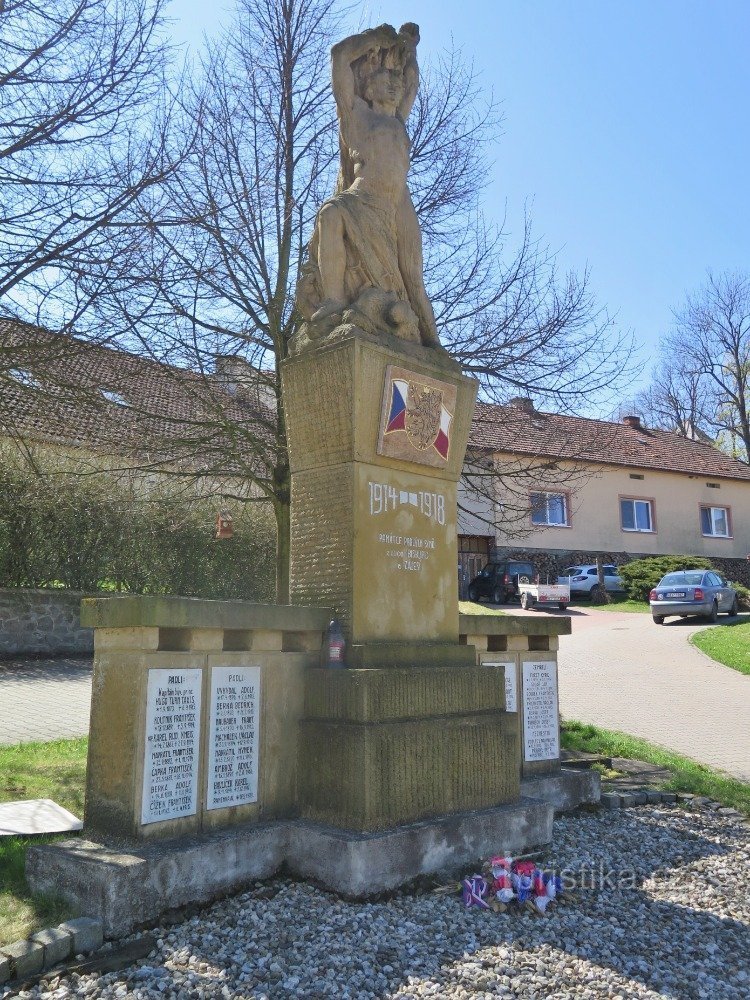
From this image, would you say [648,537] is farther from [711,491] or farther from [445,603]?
[445,603]

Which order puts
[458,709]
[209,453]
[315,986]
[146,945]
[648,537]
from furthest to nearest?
[648,537], [209,453], [458,709], [146,945], [315,986]

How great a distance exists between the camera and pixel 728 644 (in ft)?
61.3

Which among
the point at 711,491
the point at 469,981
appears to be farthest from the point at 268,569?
the point at 711,491

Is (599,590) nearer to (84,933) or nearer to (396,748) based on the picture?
(396,748)

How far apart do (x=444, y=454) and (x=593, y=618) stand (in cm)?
2230

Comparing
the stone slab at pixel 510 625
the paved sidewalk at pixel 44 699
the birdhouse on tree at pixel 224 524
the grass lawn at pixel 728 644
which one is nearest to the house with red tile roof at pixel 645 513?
the grass lawn at pixel 728 644

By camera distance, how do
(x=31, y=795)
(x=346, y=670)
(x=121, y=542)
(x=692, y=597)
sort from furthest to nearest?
(x=692, y=597) → (x=121, y=542) → (x=31, y=795) → (x=346, y=670)

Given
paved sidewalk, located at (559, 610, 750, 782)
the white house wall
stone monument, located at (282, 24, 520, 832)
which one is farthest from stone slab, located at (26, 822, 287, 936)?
the white house wall

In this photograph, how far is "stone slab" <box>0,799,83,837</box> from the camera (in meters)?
4.95

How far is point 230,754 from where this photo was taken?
177 inches

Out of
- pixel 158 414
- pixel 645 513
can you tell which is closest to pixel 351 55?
pixel 158 414

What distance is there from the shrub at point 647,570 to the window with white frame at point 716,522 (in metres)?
6.50

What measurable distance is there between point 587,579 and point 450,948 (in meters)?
29.7

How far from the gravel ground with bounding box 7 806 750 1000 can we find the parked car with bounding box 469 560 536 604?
24.6 m
